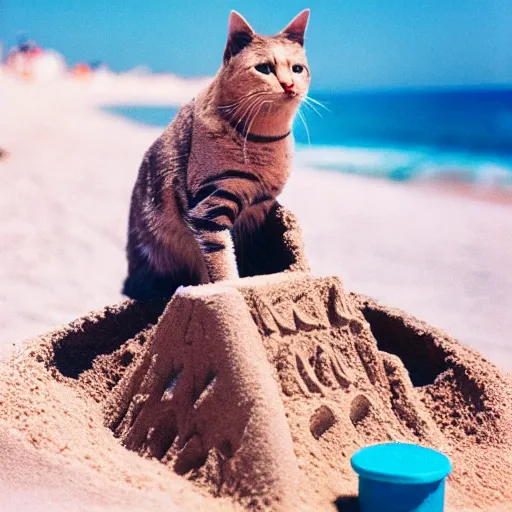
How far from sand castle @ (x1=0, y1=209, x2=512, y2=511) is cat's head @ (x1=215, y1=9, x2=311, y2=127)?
0.41m

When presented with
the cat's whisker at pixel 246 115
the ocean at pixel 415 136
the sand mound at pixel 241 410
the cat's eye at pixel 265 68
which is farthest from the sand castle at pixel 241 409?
the ocean at pixel 415 136

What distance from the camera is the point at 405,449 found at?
1.59m

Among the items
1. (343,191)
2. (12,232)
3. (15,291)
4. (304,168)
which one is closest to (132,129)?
(304,168)

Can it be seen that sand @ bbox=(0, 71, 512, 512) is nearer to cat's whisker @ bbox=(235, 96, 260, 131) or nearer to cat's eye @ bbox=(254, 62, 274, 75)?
cat's whisker @ bbox=(235, 96, 260, 131)

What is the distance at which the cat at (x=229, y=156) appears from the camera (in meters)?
2.07

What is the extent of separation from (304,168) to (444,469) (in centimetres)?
601

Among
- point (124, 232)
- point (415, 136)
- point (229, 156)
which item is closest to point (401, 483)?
point (229, 156)

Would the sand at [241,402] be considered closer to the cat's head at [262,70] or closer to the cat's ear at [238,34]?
the cat's head at [262,70]

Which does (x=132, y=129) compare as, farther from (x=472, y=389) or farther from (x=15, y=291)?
(x=472, y=389)

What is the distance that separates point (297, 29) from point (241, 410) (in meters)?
1.15

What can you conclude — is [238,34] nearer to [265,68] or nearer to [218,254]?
[265,68]

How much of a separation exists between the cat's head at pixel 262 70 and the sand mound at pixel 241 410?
0.52 m

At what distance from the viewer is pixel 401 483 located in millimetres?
1446

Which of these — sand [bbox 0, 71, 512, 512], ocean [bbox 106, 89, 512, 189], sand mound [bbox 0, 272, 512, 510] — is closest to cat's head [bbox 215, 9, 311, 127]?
sand [bbox 0, 71, 512, 512]
